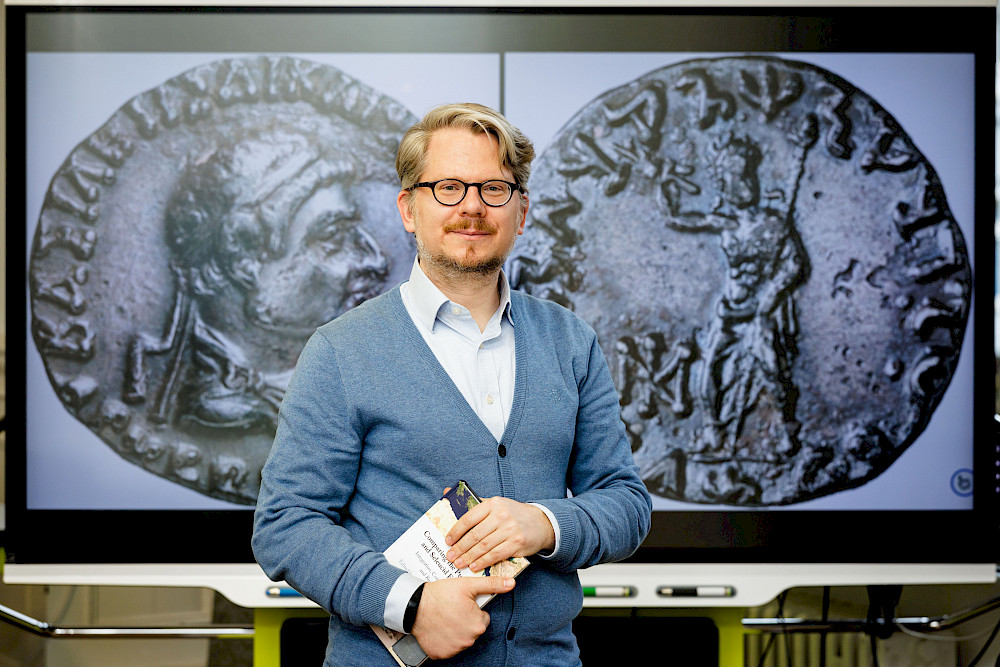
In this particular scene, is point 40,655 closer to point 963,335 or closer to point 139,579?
point 139,579

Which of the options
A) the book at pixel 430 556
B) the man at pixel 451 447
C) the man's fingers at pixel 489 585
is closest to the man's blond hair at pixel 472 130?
the man at pixel 451 447

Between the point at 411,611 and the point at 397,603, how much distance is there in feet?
0.08

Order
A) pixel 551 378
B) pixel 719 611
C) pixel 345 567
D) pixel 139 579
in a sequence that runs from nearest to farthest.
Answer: pixel 345 567 < pixel 551 378 < pixel 139 579 < pixel 719 611

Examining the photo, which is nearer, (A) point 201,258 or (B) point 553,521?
(B) point 553,521

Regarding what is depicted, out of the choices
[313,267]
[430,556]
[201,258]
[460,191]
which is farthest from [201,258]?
[430,556]

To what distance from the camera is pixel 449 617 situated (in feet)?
3.39

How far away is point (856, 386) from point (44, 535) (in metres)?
2.12

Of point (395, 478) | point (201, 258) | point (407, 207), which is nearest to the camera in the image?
point (395, 478)

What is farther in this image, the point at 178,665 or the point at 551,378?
the point at 178,665

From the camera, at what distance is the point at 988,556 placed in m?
2.04

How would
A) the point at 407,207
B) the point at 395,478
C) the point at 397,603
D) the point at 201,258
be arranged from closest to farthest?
the point at 397,603 → the point at 395,478 → the point at 407,207 → the point at 201,258

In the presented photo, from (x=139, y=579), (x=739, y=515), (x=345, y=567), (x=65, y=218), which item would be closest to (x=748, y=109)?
(x=739, y=515)

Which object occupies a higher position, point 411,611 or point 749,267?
point 749,267

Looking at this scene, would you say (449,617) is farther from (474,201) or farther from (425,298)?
(474,201)
